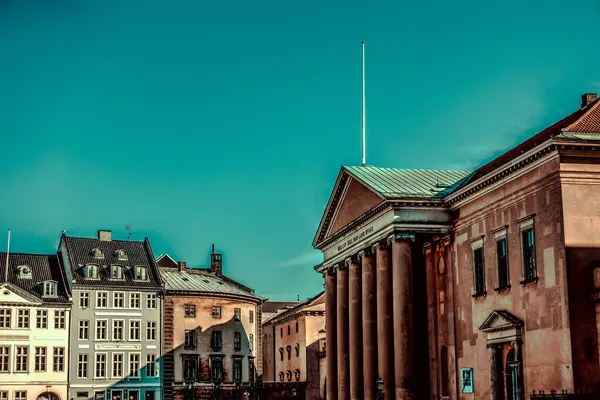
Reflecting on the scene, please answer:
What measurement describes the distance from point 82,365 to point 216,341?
543 inches

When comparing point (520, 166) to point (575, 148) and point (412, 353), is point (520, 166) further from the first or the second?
point (412, 353)

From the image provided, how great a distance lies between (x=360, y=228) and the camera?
57.8 meters

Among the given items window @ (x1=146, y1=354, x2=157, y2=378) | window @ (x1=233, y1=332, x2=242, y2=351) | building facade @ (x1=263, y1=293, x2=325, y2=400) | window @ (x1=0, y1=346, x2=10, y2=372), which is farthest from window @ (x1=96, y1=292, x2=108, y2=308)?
building facade @ (x1=263, y1=293, x2=325, y2=400)

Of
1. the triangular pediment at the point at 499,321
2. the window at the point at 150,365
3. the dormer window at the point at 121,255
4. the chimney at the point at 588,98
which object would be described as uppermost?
the chimney at the point at 588,98

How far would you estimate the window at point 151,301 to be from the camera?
307 feet

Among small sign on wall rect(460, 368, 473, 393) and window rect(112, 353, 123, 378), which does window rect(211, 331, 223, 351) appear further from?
small sign on wall rect(460, 368, 473, 393)

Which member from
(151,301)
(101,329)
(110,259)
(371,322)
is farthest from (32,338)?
(371,322)

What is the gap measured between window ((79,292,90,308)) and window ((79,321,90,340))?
5.28ft

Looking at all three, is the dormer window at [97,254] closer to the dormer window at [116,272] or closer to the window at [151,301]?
the dormer window at [116,272]

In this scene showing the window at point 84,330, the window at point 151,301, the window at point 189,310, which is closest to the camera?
the window at point 84,330

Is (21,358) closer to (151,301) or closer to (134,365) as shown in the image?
(134,365)

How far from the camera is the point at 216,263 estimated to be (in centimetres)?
10881

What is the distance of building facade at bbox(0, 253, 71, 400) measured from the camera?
86.2 meters

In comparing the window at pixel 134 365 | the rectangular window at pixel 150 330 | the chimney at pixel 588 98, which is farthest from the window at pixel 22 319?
the chimney at pixel 588 98
